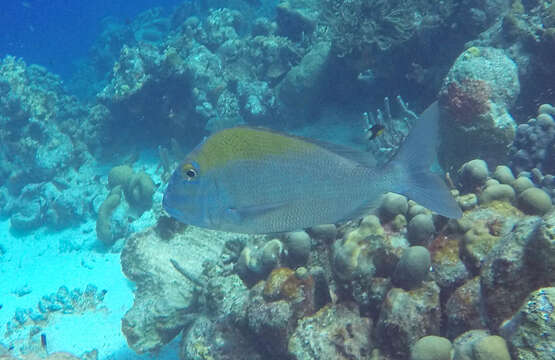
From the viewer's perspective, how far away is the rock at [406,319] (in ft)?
7.93

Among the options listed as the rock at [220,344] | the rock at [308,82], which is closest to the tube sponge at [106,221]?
the rock at [308,82]

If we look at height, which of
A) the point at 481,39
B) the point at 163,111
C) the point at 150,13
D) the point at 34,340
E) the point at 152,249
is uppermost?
the point at 150,13

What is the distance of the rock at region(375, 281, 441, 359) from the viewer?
2418 millimetres

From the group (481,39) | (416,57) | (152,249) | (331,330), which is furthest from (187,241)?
(481,39)

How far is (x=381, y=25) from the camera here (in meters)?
7.28

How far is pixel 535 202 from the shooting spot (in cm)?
301

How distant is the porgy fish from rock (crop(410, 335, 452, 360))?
81 centimetres

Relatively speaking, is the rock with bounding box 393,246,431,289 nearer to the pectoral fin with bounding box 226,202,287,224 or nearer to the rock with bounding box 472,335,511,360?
the rock with bounding box 472,335,511,360

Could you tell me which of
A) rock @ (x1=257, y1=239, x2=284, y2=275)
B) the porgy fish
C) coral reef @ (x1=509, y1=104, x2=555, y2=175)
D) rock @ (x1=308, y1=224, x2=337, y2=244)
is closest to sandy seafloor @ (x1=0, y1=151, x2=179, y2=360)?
rock @ (x1=257, y1=239, x2=284, y2=275)

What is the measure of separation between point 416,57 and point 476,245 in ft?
18.2

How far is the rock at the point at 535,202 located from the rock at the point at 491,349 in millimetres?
1675

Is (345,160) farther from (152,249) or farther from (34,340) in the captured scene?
(34,340)

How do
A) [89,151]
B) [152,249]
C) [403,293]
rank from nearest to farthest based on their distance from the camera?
[403,293] < [152,249] < [89,151]

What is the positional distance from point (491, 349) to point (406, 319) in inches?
26.7
